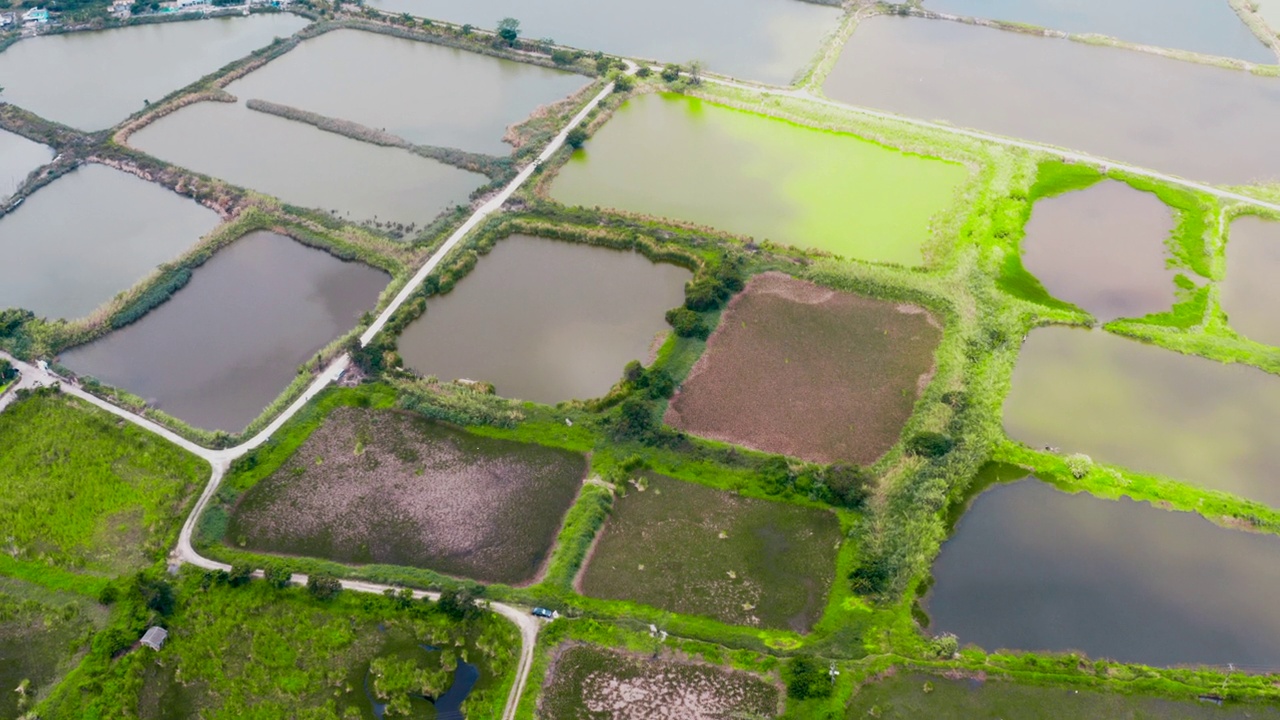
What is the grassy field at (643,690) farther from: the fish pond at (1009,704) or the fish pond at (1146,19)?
the fish pond at (1146,19)

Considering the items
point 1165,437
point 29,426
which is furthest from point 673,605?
point 29,426

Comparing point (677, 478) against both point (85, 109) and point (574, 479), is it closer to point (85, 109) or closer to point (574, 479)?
point (574, 479)

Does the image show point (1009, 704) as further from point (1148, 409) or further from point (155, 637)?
point (155, 637)

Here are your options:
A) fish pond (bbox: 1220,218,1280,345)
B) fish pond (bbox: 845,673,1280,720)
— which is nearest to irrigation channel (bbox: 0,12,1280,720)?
fish pond (bbox: 1220,218,1280,345)

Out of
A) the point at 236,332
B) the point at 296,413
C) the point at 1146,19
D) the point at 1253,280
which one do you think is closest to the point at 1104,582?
the point at 1253,280

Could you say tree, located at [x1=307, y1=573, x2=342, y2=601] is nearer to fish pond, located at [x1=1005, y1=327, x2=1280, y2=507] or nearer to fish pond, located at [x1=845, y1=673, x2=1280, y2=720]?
fish pond, located at [x1=845, y1=673, x2=1280, y2=720]
